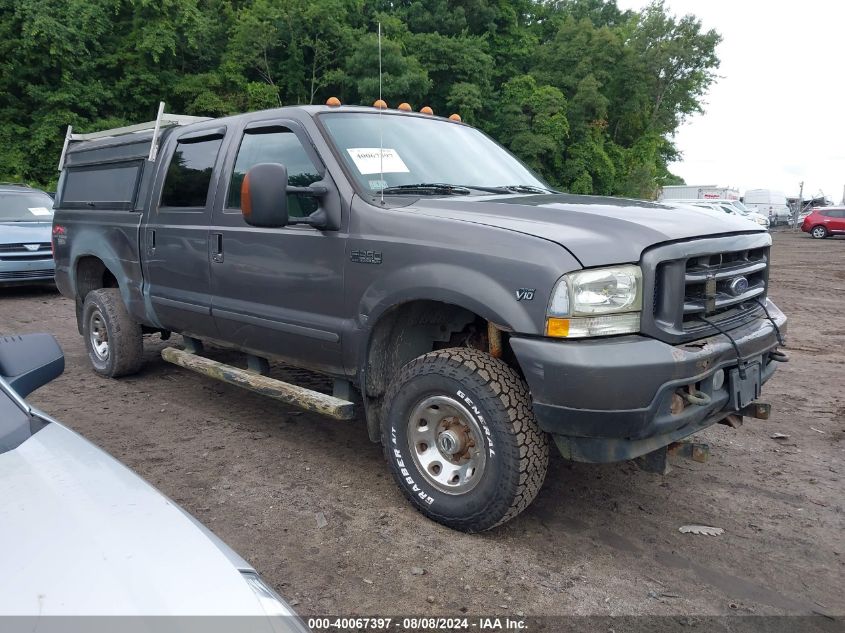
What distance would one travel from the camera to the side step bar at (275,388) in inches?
142

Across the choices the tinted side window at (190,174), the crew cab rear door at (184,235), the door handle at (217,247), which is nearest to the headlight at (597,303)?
the door handle at (217,247)

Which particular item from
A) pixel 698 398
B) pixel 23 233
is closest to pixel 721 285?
pixel 698 398

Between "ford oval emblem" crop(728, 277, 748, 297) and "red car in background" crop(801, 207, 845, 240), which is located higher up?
"ford oval emblem" crop(728, 277, 748, 297)

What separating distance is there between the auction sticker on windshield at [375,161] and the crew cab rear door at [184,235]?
3.84 feet

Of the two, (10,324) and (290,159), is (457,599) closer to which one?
(290,159)

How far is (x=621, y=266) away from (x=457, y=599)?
1.49 m

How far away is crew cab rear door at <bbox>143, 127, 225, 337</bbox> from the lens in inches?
175

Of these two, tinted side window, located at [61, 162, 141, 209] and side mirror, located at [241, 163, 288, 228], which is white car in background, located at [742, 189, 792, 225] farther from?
side mirror, located at [241, 163, 288, 228]

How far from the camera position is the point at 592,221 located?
116 inches

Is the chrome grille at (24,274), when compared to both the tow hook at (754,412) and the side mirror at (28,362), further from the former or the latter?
the tow hook at (754,412)

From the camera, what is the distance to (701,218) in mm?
3273

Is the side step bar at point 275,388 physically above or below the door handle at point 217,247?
below

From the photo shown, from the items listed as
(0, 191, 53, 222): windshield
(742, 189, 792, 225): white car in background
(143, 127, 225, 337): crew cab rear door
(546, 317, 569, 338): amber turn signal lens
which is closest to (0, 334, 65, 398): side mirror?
(546, 317, 569, 338): amber turn signal lens

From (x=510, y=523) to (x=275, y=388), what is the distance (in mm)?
1567
